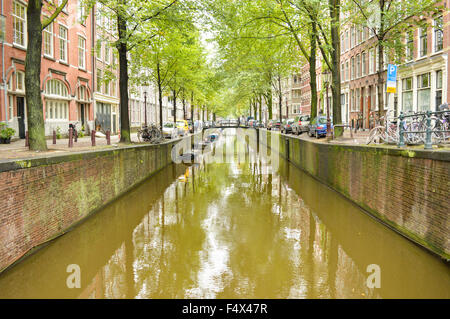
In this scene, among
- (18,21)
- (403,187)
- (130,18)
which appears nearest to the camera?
(403,187)

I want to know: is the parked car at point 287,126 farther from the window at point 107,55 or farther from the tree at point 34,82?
the tree at point 34,82

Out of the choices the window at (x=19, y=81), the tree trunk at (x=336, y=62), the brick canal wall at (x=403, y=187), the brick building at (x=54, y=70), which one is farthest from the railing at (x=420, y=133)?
the window at (x=19, y=81)

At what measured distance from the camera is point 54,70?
27688 mm

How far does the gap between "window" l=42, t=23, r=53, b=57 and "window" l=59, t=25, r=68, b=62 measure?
1.48 metres

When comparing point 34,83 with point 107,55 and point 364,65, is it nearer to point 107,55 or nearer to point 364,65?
point 107,55

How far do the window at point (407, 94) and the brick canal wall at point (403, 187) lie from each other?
17543mm

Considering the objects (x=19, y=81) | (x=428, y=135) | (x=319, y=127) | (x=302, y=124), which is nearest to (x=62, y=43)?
(x=19, y=81)

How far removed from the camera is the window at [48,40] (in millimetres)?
27031

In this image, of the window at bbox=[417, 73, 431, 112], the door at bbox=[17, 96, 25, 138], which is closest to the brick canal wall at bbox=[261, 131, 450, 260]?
the window at bbox=[417, 73, 431, 112]

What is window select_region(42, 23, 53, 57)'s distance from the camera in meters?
27.0

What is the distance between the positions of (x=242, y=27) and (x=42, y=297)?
1709 cm

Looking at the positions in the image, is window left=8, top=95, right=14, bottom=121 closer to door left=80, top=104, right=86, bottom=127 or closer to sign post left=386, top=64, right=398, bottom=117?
door left=80, top=104, right=86, bottom=127

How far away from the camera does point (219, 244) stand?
8570 millimetres

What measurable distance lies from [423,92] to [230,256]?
2450 cm
